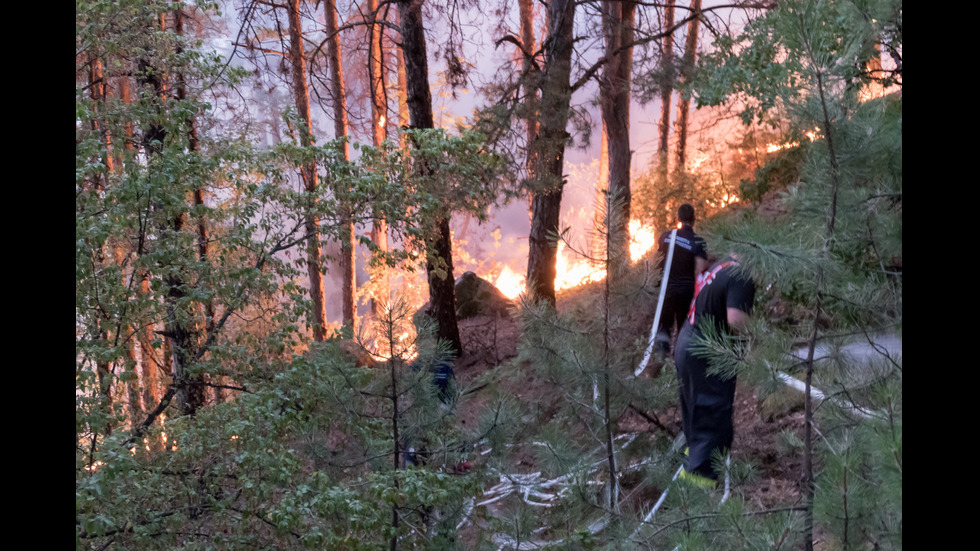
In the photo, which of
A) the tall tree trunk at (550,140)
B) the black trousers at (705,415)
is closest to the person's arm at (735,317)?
the black trousers at (705,415)

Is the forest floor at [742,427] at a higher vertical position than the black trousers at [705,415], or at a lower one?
lower

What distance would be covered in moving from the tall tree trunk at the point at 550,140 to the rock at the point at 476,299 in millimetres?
2212

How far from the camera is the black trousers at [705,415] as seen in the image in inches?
137

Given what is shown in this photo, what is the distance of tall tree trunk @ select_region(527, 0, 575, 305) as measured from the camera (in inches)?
316

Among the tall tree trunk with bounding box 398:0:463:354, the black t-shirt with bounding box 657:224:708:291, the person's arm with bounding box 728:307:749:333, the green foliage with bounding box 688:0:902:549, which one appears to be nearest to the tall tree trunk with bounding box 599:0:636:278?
the tall tree trunk with bounding box 398:0:463:354

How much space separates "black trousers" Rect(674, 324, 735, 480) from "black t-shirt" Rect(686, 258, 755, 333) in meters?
0.18

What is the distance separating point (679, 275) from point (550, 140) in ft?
11.8

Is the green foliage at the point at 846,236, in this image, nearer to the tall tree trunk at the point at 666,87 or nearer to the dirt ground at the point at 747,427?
the dirt ground at the point at 747,427

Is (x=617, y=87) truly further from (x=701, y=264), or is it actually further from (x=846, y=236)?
(x=846, y=236)

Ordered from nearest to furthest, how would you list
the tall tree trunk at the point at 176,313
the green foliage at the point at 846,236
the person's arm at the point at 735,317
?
the green foliage at the point at 846,236 < the person's arm at the point at 735,317 < the tall tree trunk at the point at 176,313
